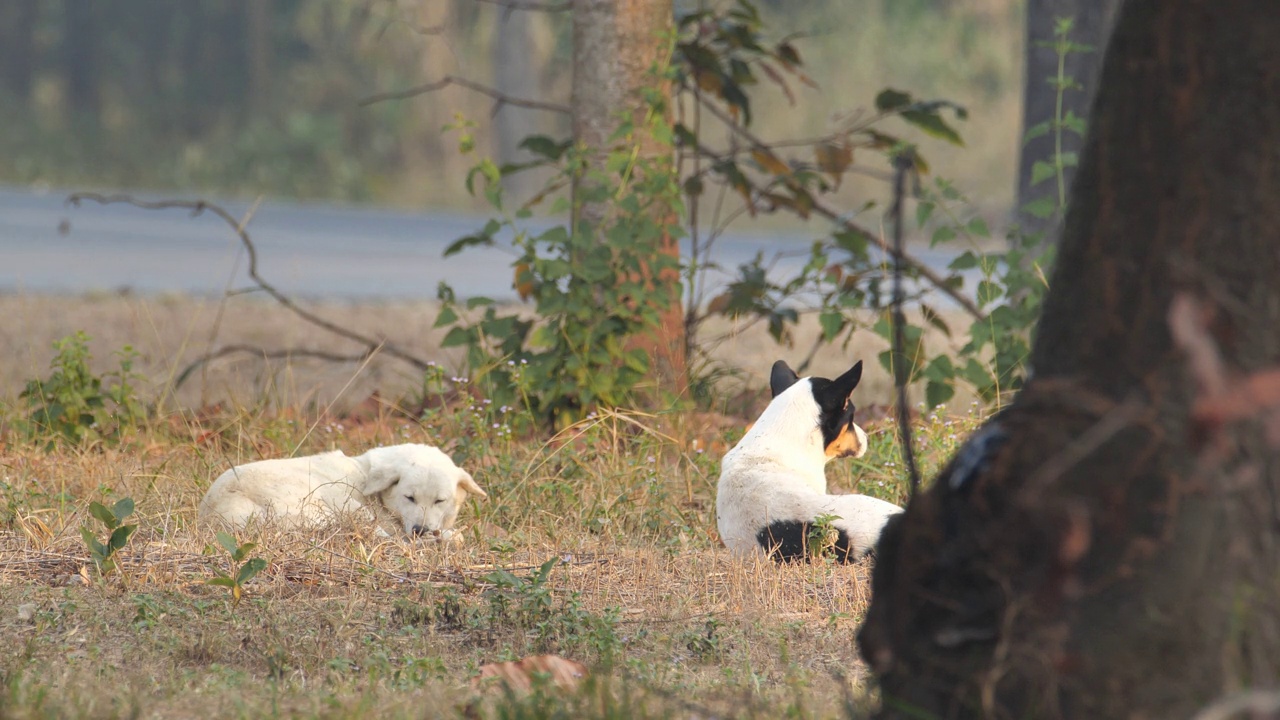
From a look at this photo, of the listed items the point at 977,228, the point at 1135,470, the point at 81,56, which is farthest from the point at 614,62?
the point at 81,56

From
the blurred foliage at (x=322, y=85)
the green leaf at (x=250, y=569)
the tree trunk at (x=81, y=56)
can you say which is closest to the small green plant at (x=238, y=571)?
the green leaf at (x=250, y=569)

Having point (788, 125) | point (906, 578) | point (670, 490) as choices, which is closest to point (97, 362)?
point (670, 490)

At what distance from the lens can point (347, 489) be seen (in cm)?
470

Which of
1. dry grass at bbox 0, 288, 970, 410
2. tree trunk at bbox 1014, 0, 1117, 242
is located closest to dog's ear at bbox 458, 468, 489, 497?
dry grass at bbox 0, 288, 970, 410

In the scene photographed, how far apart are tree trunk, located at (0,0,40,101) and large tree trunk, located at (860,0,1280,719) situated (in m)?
33.4

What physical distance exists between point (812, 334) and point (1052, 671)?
845 centimetres

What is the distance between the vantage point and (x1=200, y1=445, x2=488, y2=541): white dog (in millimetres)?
4543

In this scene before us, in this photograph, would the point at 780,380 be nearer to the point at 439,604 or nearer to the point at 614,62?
the point at 439,604

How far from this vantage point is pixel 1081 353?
2238 millimetres

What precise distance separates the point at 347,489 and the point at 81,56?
102 feet

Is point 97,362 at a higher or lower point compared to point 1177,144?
lower

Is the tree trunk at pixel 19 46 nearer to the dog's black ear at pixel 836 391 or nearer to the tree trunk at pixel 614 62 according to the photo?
the tree trunk at pixel 614 62

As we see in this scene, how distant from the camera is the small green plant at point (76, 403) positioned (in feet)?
19.2

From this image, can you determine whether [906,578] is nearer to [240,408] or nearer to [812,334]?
[240,408]
